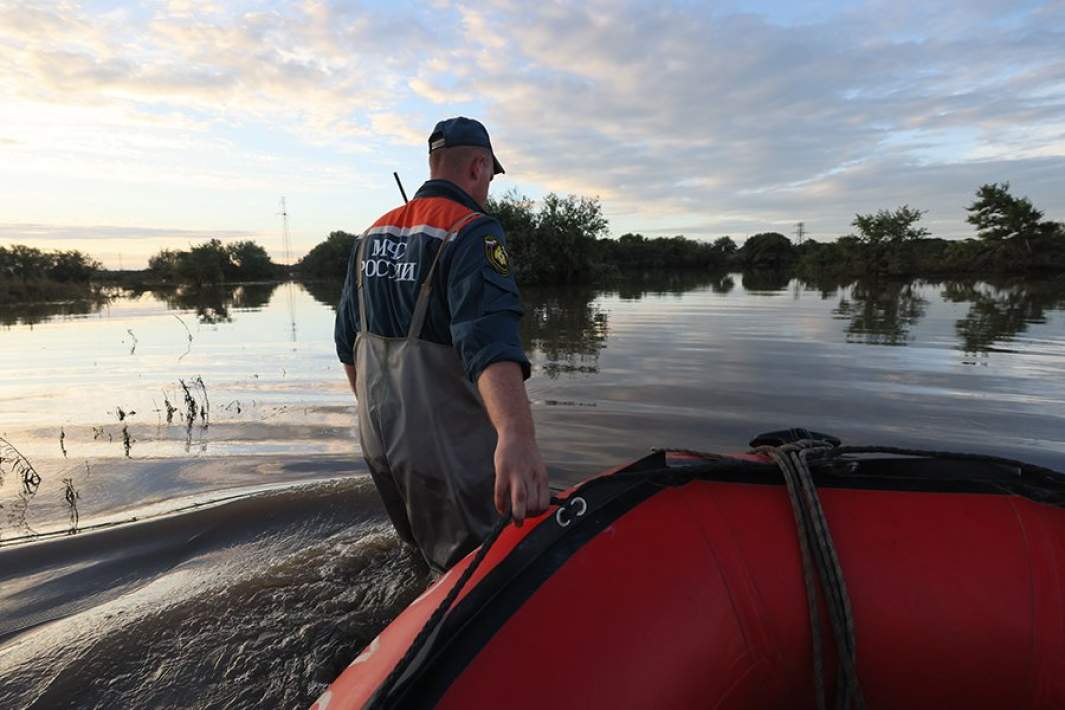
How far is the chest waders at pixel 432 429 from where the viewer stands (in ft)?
7.48

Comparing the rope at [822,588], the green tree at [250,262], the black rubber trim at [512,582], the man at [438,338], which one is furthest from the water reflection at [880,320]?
the green tree at [250,262]

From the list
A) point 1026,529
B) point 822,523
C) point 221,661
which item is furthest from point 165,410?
point 1026,529

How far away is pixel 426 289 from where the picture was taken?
2207 mm

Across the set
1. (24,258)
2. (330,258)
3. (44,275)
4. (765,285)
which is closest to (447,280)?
(765,285)

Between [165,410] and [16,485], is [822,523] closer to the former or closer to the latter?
[16,485]

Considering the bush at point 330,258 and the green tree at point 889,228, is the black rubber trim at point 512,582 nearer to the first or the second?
the green tree at point 889,228

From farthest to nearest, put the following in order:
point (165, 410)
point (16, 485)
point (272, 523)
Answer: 1. point (165, 410)
2. point (16, 485)
3. point (272, 523)

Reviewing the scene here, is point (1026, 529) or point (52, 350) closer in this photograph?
point (1026, 529)

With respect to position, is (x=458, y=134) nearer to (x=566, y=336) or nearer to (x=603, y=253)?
(x=566, y=336)

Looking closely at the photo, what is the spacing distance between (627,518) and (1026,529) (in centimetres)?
126

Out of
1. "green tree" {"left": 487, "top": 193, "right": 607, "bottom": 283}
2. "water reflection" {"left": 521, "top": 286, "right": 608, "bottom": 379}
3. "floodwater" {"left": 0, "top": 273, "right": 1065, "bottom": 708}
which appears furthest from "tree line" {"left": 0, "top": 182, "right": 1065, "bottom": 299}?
"floodwater" {"left": 0, "top": 273, "right": 1065, "bottom": 708}

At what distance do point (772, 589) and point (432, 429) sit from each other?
1.36m

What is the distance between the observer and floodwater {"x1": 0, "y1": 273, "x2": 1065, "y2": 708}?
2680 mm

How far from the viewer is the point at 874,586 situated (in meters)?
1.72
